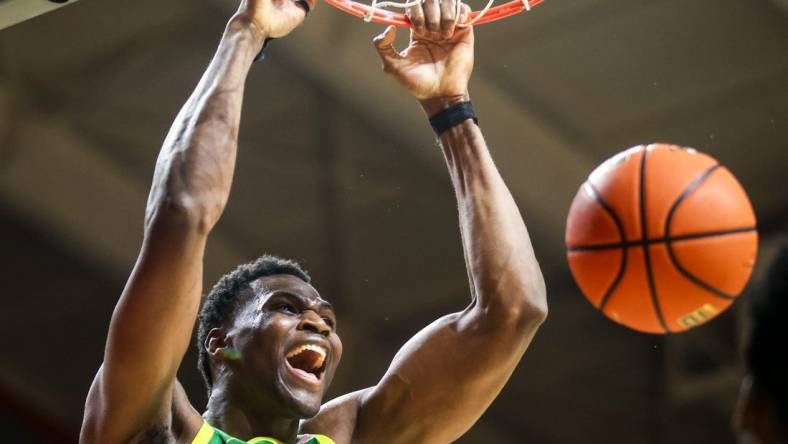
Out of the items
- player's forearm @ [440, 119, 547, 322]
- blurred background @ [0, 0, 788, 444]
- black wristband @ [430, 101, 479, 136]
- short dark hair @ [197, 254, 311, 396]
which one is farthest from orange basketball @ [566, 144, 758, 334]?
blurred background @ [0, 0, 788, 444]

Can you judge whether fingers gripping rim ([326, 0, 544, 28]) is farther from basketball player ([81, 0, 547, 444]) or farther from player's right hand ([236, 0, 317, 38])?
player's right hand ([236, 0, 317, 38])

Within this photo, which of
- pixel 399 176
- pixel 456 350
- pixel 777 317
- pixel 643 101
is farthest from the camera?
pixel 399 176

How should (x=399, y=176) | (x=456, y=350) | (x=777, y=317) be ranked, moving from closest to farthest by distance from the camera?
(x=777, y=317) < (x=456, y=350) < (x=399, y=176)

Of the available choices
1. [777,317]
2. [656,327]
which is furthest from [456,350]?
[777,317]

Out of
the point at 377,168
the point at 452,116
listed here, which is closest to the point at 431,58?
the point at 452,116

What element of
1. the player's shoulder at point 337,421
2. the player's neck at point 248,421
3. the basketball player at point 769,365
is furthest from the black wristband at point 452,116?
the basketball player at point 769,365

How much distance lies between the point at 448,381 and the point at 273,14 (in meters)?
1.12

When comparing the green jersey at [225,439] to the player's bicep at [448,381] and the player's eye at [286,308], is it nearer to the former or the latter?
the player's bicep at [448,381]

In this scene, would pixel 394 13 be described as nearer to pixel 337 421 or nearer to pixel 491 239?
pixel 491 239

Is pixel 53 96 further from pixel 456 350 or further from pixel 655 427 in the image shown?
pixel 655 427

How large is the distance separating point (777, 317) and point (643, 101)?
14.9 feet

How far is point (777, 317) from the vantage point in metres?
1.42

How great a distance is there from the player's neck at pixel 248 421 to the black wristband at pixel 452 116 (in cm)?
95

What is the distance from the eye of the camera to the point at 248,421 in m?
3.27
